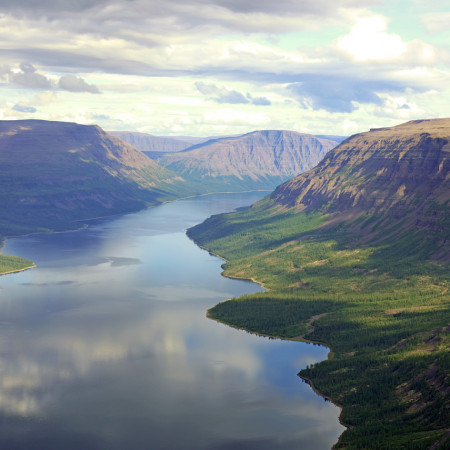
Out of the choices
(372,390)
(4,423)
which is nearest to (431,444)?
(372,390)

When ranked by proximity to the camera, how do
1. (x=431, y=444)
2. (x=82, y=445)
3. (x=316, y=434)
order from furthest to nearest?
(x=316, y=434)
(x=82, y=445)
(x=431, y=444)

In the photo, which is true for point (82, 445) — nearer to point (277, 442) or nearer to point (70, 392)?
point (70, 392)

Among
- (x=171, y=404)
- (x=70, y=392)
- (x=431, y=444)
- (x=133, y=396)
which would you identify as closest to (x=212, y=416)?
(x=171, y=404)

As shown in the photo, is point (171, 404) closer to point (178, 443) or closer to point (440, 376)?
point (178, 443)

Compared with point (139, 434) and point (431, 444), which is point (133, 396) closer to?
point (139, 434)

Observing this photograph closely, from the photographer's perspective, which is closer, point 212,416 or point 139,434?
point 139,434

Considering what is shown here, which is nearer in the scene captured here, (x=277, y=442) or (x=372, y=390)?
(x=277, y=442)

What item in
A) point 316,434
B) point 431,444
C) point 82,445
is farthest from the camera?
point 316,434

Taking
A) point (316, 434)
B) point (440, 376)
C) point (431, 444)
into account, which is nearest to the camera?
point (431, 444)

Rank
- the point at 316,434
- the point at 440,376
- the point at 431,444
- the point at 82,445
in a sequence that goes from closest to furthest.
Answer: the point at 431,444 → the point at 82,445 → the point at 316,434 → the point at 440,376
